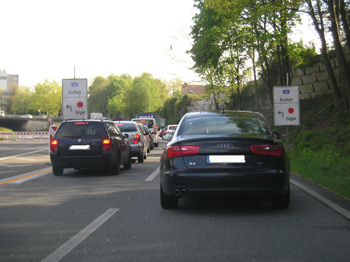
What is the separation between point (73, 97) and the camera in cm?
2983

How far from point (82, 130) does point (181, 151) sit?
265 inches

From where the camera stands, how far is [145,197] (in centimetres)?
877

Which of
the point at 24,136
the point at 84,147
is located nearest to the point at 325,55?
the point at 84,147

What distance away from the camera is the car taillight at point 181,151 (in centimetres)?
690

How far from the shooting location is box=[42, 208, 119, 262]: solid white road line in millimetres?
4738

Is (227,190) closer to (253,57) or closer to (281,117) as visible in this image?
(281,117)

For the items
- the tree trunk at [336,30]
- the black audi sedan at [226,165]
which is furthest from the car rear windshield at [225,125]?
the tree trunk at [336,30]

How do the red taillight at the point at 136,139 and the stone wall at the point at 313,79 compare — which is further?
the stone wall at the point at 313,79

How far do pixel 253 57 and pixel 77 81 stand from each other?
13.8 meters

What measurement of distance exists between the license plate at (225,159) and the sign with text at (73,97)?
23.6 m

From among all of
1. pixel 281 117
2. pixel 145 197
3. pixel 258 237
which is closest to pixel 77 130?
pixel 145 197

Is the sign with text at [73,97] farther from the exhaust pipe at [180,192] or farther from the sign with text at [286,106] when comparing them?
the exhaust pipe at [180,192]

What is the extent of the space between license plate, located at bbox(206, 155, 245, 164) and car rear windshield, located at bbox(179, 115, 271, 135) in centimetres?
49

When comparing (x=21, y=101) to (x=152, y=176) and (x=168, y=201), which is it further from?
(x=168, y=201)
